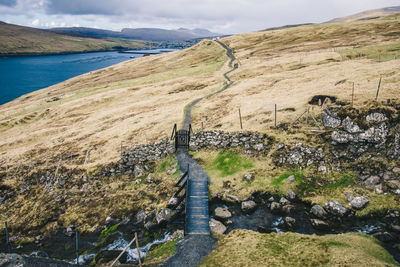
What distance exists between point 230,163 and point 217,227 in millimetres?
10734

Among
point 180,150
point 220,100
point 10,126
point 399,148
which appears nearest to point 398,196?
point 399,148

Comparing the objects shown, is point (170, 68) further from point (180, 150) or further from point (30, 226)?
point (30, 226)

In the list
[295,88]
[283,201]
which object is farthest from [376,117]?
[295,88]

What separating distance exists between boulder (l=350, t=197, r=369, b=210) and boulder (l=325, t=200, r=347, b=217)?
117cm

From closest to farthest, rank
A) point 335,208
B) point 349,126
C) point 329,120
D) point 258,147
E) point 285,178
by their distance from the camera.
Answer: point 335,208, point 285,178, point 349,126, point 329,120, point 258,147

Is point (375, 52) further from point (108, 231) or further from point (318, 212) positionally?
point (108, 231)

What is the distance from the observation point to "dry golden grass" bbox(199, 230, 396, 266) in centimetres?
1552

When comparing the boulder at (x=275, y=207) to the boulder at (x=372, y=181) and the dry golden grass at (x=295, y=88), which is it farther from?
the dry golden grass at (x=295, y=88)

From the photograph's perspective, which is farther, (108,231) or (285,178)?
(285,178)

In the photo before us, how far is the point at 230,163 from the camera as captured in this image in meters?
31.2

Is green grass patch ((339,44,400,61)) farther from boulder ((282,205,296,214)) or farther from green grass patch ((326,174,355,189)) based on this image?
boulder ((282,205,296,214))

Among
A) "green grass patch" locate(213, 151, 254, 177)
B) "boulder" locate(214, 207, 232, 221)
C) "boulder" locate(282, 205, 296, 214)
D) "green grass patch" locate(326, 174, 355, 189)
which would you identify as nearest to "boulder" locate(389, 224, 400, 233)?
"green grass patch" locate(326, 174, 355, 189)

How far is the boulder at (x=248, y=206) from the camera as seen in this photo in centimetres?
2402

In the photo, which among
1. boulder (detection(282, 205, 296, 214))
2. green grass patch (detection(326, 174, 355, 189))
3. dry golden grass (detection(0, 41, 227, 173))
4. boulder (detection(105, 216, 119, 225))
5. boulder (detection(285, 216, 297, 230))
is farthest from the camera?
dry golden grass (detection(0, 41, 227, 173))
